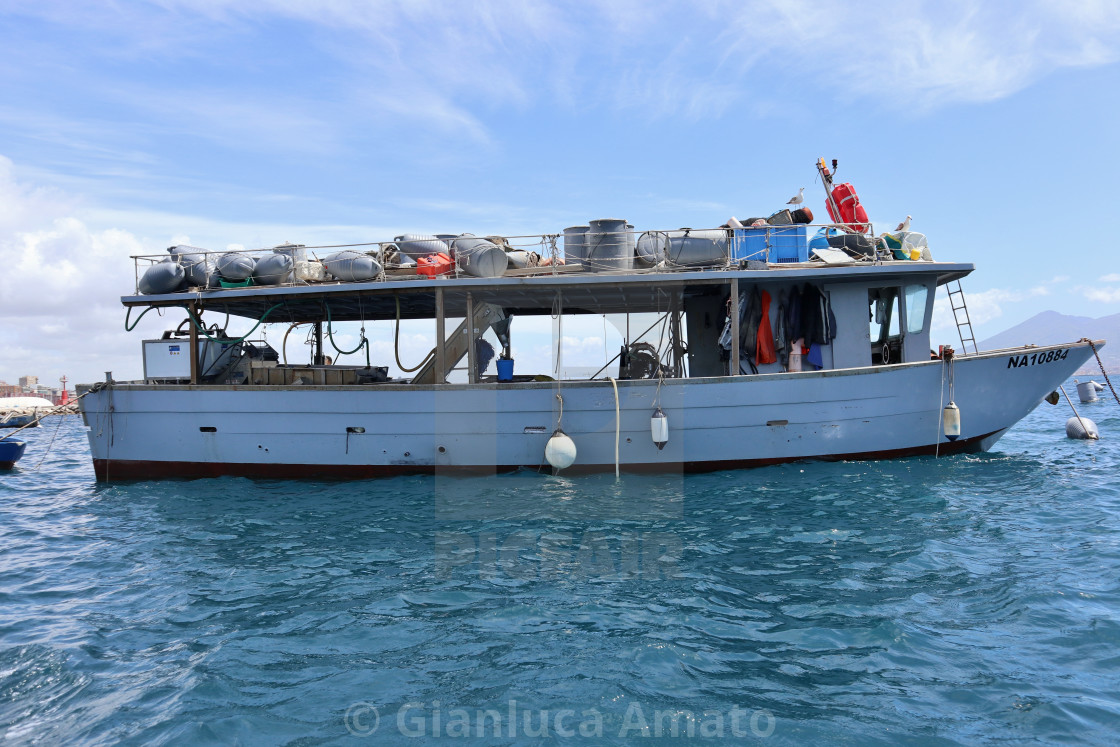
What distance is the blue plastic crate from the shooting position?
1102 centimetres

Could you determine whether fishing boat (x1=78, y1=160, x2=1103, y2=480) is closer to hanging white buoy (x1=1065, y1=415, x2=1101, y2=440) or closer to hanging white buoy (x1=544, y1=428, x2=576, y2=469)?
hanging white buoy (x1=544, y1=428, x2=576, y2=469)

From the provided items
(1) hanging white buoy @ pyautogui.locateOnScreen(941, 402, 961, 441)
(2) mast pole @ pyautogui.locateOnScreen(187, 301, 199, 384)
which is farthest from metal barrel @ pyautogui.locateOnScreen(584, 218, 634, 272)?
(2) mast pole @ pyautogui.locateOnScreen(187, 301, 199, 384)

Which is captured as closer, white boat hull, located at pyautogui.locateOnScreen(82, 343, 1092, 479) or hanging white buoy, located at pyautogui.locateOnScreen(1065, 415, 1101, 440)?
white boat hull, located at pyautogui.locateOnScreen(82, 343, 1092, 479)

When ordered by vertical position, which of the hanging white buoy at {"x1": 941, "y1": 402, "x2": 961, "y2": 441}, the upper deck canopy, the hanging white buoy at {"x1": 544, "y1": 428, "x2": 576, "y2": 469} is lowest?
the hanging white buoy at {"x1": 544, "y1": 428, "x2": 576, "y2": 469}

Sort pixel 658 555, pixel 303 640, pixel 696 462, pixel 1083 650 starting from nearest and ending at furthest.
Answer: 1. pixel 1083 650
2. pixel 303 640
3. pixel 658 555
4. pixel 696 462

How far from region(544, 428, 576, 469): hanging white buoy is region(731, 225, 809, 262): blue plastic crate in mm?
4128

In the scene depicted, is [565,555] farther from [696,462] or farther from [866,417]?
[866,417]

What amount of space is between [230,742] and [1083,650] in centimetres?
525

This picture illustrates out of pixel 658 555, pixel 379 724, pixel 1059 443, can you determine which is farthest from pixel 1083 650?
pixel 1059 443

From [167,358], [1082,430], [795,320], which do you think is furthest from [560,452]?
[1082,430]

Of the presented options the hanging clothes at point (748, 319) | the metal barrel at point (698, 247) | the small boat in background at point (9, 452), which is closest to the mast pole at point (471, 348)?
the metal barrel at point (698, 247)

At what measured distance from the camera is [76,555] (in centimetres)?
753

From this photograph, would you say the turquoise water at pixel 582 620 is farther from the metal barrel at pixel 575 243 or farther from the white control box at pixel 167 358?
the metal barrel at pixel 575 243

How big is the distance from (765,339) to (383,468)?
6.79 m
